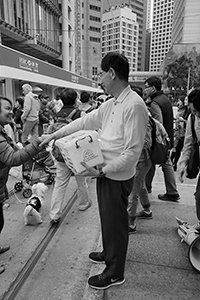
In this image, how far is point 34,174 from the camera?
468 cm

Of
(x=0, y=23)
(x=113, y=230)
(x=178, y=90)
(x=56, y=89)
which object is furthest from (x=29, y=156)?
(x=178, y=90)

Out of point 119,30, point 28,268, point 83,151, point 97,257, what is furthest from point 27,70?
point 119,30

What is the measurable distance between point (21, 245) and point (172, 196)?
2.43m

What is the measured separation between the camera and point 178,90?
154 ft

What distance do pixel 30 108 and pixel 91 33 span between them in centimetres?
7867

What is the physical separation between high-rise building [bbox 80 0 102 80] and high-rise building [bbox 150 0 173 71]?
18.3 meters

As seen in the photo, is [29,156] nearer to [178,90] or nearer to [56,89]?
[56,89]

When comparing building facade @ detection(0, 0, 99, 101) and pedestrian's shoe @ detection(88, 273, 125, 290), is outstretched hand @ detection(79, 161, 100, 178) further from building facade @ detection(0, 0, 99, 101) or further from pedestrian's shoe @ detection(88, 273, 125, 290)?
building facade @ detection(0, 0, 99, 101)

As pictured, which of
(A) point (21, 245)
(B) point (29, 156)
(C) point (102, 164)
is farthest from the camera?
(A) point (21, 245)

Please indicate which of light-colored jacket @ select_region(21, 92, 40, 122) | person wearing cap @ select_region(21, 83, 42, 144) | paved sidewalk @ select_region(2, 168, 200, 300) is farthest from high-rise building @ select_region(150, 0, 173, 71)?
paved sidewalk @ select_region(2, 168, 200, 300)

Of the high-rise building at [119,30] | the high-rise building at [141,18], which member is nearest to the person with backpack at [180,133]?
the high-rise building at [119,30]

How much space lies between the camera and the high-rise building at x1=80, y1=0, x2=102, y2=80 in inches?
2721

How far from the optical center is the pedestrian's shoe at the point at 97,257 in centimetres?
246

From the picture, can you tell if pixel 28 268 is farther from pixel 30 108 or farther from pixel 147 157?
pixel 30 108
